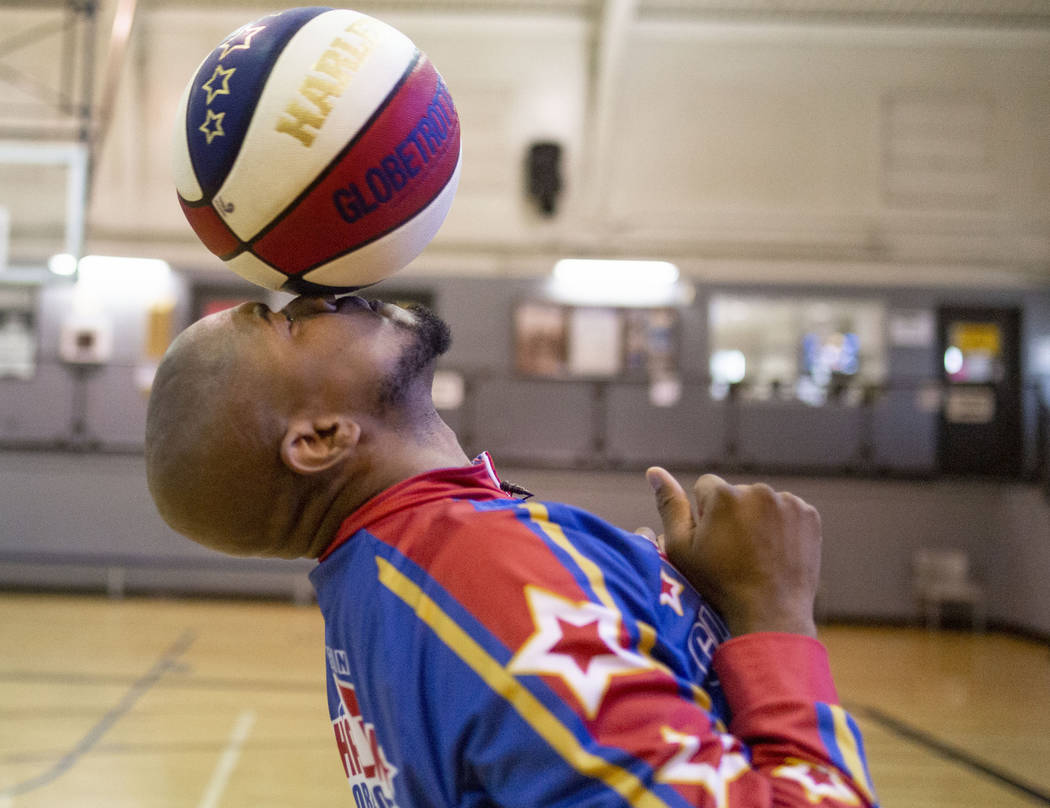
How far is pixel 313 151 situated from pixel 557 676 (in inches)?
20.2

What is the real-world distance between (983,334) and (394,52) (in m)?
7.31

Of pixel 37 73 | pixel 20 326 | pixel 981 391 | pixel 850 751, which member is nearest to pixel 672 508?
pixel 850 751

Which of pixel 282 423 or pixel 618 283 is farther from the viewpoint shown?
pixel 618 283

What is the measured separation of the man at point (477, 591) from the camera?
19.6 inches

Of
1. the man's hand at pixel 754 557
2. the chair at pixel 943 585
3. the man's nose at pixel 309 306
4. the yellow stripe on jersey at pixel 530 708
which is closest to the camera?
the yellow stripe on jersey at pixel 530 708

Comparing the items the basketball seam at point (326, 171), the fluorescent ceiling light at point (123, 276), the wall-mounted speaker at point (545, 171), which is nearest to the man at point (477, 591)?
the basketball seam at point (326, 171)

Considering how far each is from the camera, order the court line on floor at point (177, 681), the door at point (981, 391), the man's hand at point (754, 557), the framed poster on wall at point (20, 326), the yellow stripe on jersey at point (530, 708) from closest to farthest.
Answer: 1. the yellow stripe on jersey at point (530, 708)
2. the man's hand at point (754, 557)
3. the court line on floor at point (177, 681)
4. the door at point (981, 391)
5. the framed poster on wall at point (20, 326)

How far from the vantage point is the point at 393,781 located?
2.03 feet

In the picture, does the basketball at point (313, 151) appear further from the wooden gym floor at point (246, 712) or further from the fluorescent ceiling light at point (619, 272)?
the fluorescent ceiling light at point (619, 272)

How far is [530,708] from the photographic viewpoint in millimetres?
501

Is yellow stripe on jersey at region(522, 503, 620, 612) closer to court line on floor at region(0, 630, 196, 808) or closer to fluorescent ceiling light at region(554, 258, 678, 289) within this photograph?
court line on floor at region(0, 630, 196, 808)

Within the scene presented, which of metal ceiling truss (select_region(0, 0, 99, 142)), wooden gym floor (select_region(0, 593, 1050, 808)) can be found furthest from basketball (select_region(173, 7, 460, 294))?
metal ceiling truss (select_region(0, 0, 99, 142))

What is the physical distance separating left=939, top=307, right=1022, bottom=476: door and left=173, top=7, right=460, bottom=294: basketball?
7.02 metres

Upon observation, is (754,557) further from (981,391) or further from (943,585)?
(981,391)
